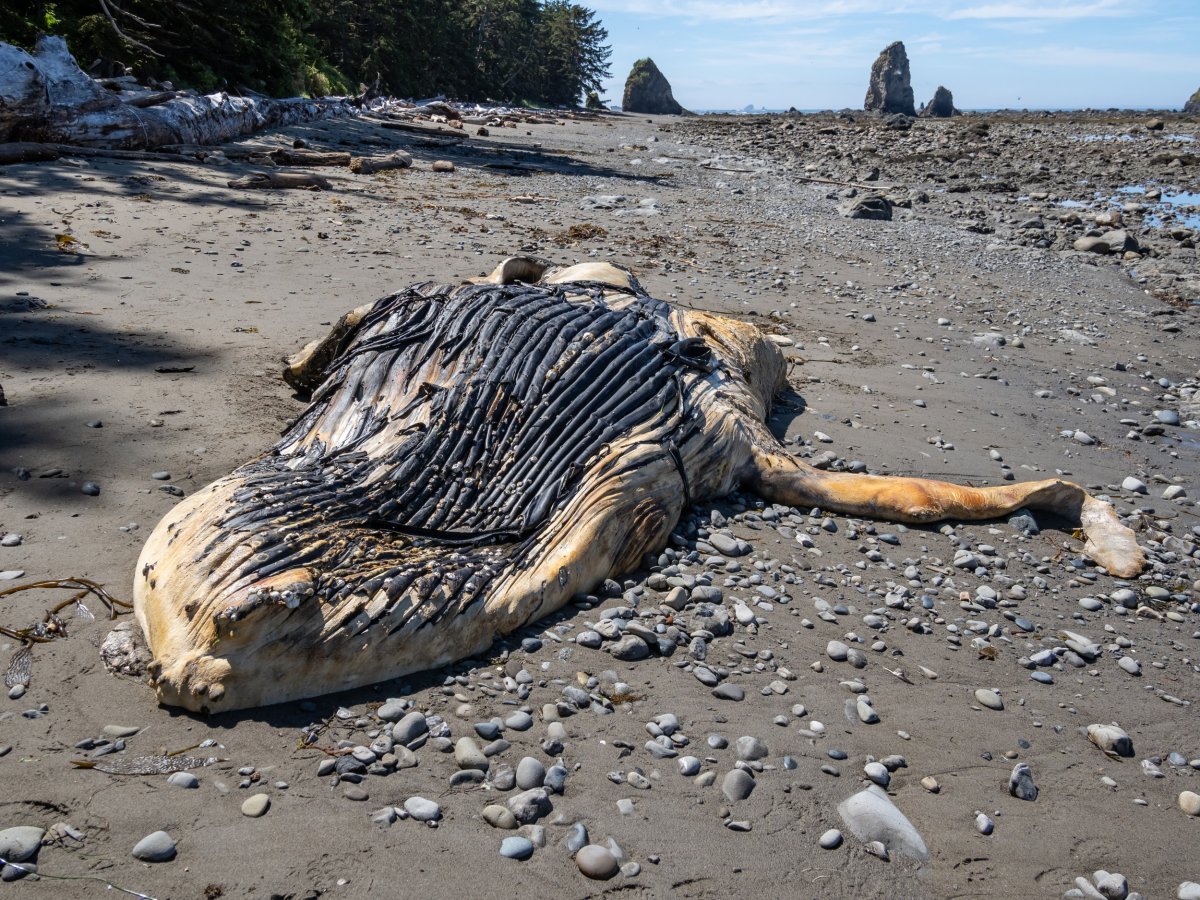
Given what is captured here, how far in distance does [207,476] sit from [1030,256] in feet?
42.4

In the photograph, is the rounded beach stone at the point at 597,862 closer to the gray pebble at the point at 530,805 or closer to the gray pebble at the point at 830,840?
the gray pebble at the point at 530,805

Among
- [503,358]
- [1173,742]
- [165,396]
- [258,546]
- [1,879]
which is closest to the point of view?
[1,879]

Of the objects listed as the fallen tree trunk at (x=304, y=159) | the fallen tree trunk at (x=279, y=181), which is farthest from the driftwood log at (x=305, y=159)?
the fallen tree trunk at (x=279, y=181)

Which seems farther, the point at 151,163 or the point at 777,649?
the point at 151,163

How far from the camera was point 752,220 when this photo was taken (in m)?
14.4

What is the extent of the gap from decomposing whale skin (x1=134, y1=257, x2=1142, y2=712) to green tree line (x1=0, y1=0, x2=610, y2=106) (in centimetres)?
1525

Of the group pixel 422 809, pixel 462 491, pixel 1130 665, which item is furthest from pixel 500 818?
pixel 1130 665

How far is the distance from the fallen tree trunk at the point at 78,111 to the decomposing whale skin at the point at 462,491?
31.0 feet

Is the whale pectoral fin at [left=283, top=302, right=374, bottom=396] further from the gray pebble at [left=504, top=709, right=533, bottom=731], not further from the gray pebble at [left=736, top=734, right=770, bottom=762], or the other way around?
the gray pebble at [left=736, top=734, right=770, bottom=762]

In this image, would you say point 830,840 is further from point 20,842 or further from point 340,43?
point 340,43

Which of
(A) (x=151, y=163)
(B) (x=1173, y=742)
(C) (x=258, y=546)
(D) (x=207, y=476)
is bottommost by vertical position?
(B) (x=1173, y=742)

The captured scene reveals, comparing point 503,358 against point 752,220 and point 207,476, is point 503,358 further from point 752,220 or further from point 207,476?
point 752,220

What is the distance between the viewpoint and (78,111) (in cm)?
1262

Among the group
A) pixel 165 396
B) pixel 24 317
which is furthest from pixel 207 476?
pixel 24 317
